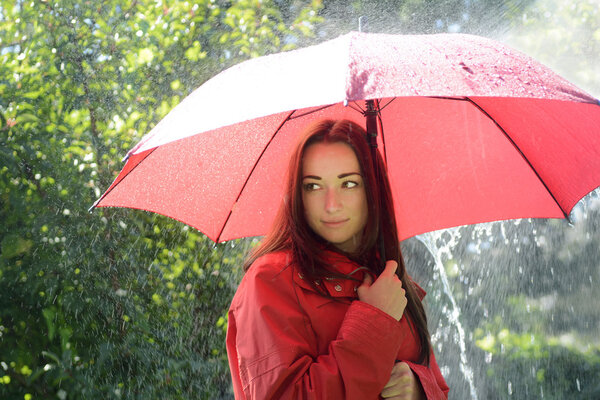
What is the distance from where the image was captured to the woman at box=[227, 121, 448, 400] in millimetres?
1564

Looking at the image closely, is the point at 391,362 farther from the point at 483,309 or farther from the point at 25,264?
the point at 483,309

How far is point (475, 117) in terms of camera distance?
7.24 ft

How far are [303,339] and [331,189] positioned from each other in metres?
0.45

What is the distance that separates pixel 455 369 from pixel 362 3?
3313mm

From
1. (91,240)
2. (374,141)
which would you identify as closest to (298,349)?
(374,141)

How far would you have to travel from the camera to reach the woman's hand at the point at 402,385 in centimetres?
173

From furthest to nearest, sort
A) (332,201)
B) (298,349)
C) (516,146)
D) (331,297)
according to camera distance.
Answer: (516,146) < (332,201) < (331,297) < (298,349)

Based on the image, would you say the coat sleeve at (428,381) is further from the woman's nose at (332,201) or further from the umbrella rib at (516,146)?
the umbrella rib at (516,146)

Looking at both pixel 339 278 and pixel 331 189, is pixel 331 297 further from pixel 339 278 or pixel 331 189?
pixel 331 189

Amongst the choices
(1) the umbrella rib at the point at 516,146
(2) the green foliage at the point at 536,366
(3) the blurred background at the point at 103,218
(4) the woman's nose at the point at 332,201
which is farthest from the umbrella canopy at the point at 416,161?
(2) the green foliage at the point at 536,366

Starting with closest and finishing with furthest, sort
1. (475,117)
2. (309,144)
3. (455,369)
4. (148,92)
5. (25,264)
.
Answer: (309,144)
(475,117)
(25,264)
(148,92)
(455,369)

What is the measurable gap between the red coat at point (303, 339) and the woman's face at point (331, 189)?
6.6 inches

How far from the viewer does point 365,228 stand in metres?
1.97

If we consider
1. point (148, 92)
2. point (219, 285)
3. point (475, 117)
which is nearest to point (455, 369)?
point (219, 285)
